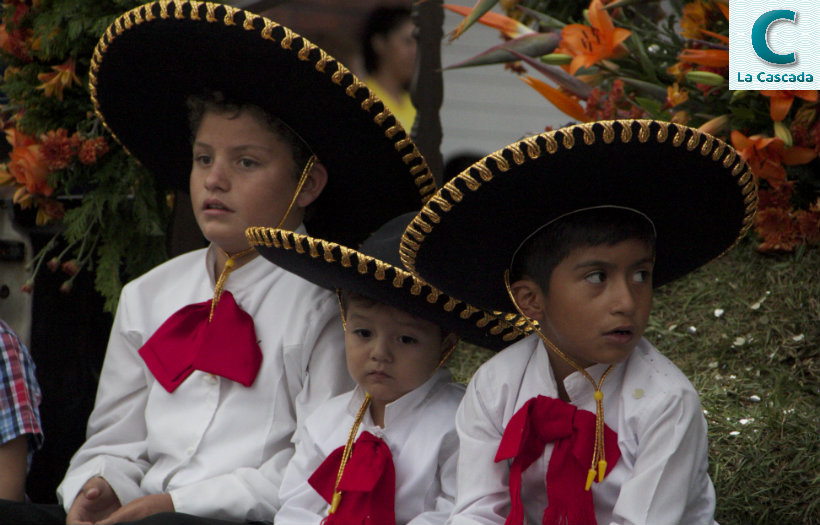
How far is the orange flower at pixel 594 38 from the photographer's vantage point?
3.27m

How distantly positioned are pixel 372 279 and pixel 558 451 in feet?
1.88

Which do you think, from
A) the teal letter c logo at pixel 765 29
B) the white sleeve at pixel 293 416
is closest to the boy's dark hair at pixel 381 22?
the teal letter c logo at pixel 765 29

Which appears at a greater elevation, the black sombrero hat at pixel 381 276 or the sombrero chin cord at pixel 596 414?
the black sombrero hat at pixel 381 276

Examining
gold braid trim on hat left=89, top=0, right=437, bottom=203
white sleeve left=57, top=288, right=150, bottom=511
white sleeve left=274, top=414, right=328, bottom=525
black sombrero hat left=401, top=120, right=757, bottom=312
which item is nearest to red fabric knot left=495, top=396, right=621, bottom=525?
black sombrero hat left=401, top=120, right=757, bottom=312

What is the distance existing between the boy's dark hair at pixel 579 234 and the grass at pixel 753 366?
0.98 metres

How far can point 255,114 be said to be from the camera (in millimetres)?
2754

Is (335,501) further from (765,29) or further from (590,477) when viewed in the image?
(765,29)

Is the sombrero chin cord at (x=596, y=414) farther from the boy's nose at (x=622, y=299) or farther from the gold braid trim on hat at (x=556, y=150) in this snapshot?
the gold braid trim on hat at (x=556, y=150)

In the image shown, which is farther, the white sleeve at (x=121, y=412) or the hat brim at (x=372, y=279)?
the white sleeve at (x=121, y=412)

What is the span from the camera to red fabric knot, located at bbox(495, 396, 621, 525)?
2152mm

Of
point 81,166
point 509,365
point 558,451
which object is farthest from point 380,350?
point 81,166

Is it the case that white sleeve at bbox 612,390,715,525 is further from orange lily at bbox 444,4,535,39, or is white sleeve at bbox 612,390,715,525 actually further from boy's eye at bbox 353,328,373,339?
orange lily at bbox 444,4,535,39

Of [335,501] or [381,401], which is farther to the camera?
[381,401]

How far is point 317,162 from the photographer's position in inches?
112
